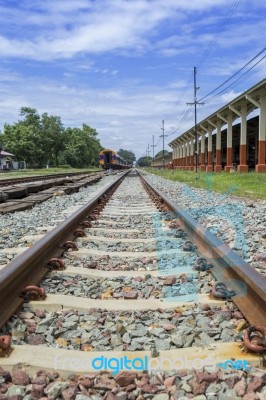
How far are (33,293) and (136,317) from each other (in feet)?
2.63

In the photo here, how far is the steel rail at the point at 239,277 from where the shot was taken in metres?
2.73

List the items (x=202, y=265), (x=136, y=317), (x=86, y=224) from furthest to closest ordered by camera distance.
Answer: (x=86, y=224)
(x=202, y=265)
(x=136, y=317)

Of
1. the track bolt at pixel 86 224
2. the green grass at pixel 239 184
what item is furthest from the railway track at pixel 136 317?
the green grass at pixel 239 184

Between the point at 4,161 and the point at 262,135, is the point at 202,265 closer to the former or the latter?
the point at 262,135

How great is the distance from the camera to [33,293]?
10.8 ft

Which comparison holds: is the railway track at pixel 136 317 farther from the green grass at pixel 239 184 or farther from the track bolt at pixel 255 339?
the green grass at pixel 239 184

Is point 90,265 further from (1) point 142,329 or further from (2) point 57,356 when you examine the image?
(2) point 57,356

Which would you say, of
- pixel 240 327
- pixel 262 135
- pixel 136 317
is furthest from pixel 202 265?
pixel 262 135

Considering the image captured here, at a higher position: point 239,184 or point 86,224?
point 86,224

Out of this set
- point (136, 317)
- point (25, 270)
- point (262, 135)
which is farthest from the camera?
point (262, 135)

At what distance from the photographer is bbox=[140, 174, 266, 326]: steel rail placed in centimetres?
→ 273

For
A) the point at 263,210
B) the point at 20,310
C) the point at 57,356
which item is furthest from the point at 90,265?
the point at 263,210

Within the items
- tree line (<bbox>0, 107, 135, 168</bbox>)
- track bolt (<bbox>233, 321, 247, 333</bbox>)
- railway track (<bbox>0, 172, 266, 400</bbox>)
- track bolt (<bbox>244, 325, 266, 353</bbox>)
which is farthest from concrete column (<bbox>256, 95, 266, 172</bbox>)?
tree line (<bbox>0, 107, 135, 168</bbox>)

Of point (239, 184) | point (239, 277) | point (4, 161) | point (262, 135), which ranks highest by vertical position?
point (262, 135)
